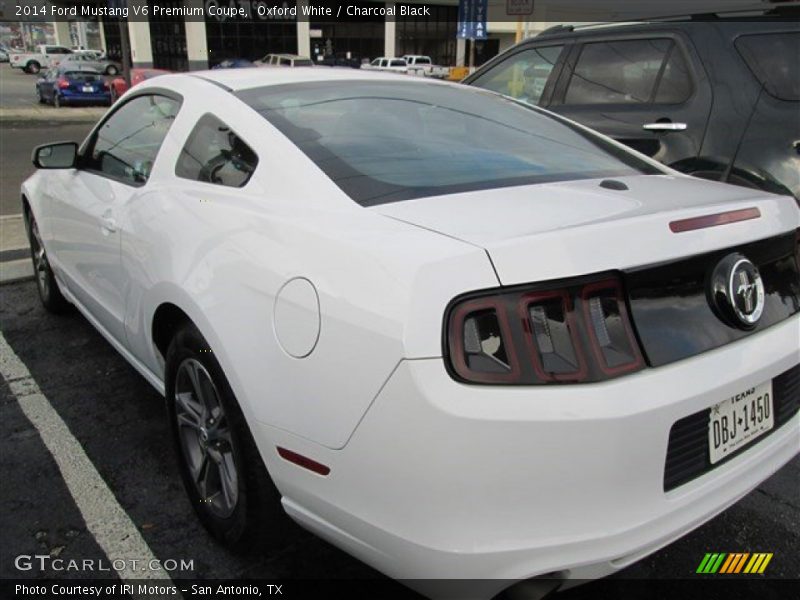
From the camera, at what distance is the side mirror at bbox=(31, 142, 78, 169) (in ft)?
11.5

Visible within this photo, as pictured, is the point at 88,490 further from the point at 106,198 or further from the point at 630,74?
the point at 630,74

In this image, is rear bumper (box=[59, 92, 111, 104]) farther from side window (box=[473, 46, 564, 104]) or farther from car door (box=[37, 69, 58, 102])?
side window (box=[473, 46, 564, 104])

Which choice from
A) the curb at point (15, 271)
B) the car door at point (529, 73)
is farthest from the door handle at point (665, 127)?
the curb at point (15, 271)

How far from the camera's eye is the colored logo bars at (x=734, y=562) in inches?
92.4

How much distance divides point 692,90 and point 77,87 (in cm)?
2350

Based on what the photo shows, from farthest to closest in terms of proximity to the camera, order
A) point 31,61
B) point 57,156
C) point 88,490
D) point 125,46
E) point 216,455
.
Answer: point 31,61
point 125,46
point 57,156
point 88,490
point 216,455

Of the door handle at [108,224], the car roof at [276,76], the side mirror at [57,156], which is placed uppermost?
the car roof at [276,76]

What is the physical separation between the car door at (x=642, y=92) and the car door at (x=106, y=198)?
2.90m

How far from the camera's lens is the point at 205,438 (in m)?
2.34

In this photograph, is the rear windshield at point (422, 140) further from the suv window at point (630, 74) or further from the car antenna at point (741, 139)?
the suv window at point (630, 74)

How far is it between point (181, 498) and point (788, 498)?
7.88 feet

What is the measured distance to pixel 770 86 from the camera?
12.8 feet

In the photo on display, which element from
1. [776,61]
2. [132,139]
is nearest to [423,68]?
[776,61]

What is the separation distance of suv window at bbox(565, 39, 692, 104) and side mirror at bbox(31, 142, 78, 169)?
3.27m
